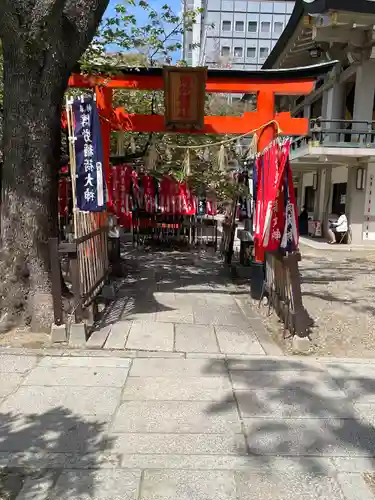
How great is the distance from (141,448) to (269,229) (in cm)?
339

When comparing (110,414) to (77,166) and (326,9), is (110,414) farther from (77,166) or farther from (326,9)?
(326,9)

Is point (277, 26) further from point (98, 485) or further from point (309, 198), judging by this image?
point (98, 485)

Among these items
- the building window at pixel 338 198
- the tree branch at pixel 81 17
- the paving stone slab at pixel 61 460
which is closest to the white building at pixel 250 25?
the building window at pixel 338 198

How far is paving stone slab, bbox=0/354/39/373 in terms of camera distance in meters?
4.23

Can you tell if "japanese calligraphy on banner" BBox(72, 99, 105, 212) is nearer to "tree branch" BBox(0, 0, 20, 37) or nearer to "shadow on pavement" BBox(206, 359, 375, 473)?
"tree branch" BBox(0, 0, 20, 37)

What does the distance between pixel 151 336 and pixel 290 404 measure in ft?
7.11

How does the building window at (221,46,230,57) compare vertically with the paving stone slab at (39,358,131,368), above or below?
above

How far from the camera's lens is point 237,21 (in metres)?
64.4

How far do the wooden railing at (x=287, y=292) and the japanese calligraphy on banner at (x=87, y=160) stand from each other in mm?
2561

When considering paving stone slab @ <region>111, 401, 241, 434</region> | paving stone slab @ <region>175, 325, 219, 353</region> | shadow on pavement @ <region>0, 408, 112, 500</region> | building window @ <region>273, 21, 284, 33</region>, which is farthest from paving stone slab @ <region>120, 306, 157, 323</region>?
building window @ <region>273, 21, 284, 33</region>

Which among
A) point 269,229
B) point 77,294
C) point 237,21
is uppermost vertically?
point 237,21

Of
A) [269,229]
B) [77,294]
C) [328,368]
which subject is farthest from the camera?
[269,229]

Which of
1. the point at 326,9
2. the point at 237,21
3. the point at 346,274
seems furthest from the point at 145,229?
the point at 237,21

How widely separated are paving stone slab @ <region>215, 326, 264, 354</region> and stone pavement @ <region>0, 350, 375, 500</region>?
1.22 ft
